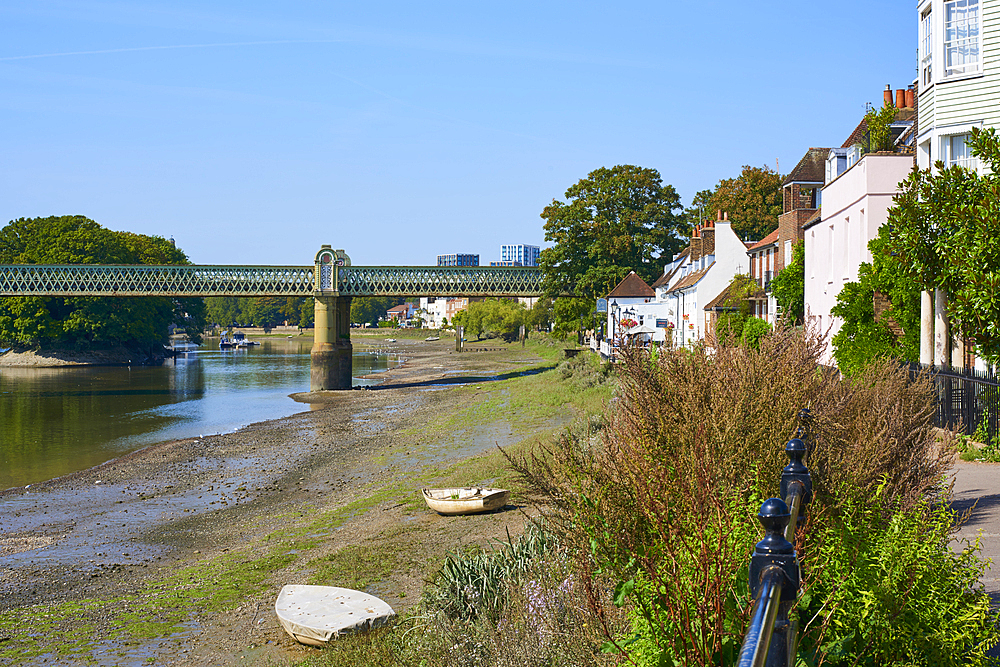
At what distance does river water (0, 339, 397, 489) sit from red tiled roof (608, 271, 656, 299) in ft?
74.5

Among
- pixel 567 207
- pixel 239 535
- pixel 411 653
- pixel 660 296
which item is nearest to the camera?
pixel 411 653

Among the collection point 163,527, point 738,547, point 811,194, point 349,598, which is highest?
point 811,194

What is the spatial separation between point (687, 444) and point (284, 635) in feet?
22.7

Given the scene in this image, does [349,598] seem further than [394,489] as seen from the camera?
No

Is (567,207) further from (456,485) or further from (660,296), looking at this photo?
(456,485)

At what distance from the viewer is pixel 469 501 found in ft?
50.6

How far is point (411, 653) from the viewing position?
832 cm

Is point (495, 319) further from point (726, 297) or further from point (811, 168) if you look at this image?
point (811, 168)

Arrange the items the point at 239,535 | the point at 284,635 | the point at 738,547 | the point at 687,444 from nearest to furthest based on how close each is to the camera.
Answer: the point at 738,547, the point at 687,444, the point at 284,635, the point at 239,535

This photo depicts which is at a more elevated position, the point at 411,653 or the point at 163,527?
the point at 411,653

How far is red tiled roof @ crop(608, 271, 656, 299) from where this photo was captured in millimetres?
59125

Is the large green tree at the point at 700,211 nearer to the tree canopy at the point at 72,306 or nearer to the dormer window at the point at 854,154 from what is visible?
the dormer window at the point at 854,154

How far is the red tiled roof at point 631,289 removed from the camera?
194 ft

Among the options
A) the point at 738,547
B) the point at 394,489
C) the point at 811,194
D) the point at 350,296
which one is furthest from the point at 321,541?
the point at 350,296
